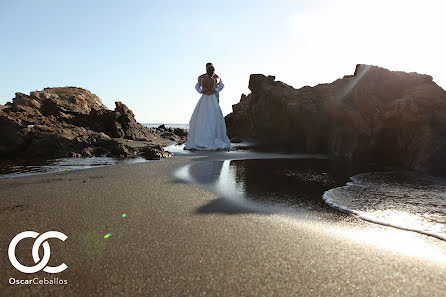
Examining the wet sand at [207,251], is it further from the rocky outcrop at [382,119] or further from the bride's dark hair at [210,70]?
the bride's dark hair at [210,70]

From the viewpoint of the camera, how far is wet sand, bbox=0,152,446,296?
1.52 metres

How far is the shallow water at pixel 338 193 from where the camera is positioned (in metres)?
2.93

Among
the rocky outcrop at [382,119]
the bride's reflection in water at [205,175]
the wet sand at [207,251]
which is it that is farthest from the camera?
the rocky outcrop at [382,119]

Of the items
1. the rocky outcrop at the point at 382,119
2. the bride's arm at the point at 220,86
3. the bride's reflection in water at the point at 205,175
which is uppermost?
the bride's arm at the point at 220,86

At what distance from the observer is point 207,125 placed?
11.3 m

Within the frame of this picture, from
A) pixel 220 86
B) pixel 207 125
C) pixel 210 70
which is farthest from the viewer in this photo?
pixel 220 86

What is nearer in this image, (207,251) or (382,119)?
(207,251)

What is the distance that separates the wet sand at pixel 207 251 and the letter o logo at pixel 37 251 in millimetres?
36

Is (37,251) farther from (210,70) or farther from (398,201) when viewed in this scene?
(210,70)

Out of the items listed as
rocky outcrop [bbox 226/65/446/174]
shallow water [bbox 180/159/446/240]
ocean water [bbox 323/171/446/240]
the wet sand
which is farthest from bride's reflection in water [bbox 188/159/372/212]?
rocky outcrop [bbox 226/65/446/174]

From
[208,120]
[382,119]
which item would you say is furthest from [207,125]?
[382,119]

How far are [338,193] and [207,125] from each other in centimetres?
793

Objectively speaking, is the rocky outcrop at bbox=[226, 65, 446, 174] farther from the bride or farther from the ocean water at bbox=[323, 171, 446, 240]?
the bride

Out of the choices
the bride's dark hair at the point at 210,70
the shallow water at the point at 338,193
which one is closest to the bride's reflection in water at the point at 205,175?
the shallow water at the point at 338,193
